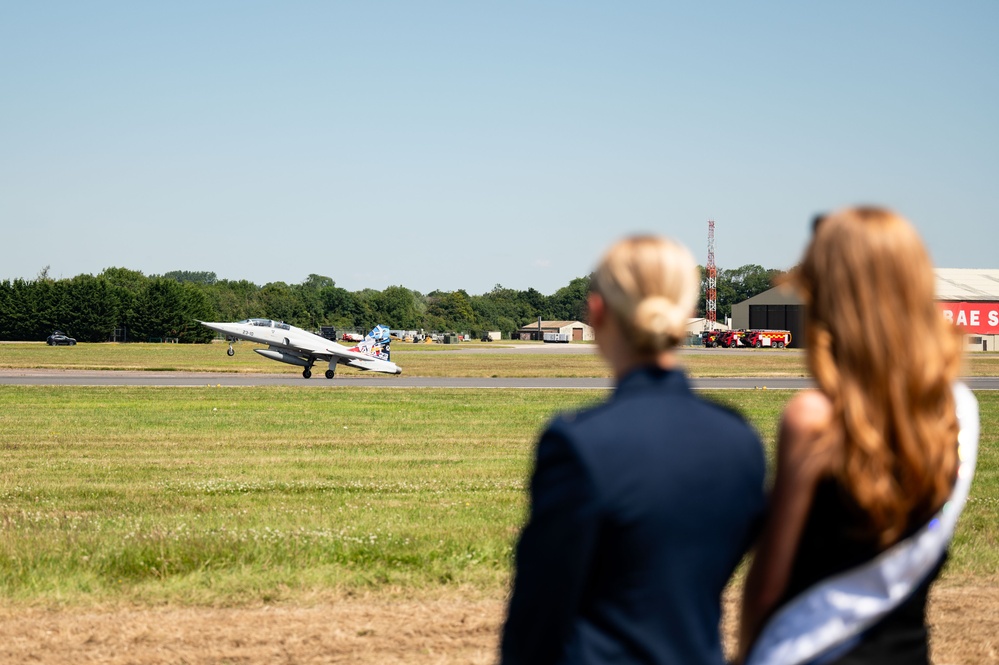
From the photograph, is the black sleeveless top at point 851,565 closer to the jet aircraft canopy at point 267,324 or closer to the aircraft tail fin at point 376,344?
the jet aircraft canopy at point 267,324

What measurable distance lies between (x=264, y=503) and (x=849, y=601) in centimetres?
1044

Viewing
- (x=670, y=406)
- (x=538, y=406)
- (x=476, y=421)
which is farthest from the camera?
(x=538, y=406)

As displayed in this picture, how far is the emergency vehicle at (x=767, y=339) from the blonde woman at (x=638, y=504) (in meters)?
97.2

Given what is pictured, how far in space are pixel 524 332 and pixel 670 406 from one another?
19724 cm

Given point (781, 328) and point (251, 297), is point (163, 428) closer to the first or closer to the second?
point (781, 328)

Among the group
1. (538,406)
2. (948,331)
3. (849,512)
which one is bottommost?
(538,406)

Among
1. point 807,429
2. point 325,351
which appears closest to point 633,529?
point 807,429

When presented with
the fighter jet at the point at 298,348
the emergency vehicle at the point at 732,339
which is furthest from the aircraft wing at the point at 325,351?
the emergency vehicle at the point at 732,339

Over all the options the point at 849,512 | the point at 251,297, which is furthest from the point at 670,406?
the point at 251,297

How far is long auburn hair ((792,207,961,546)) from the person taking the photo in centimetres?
210

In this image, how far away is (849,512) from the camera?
214 centimetres

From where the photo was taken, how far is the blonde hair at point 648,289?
7.19 feet

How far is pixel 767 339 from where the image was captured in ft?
316

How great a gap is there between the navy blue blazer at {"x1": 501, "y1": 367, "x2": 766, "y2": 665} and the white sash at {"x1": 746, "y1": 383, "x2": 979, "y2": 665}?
5.6 inches
